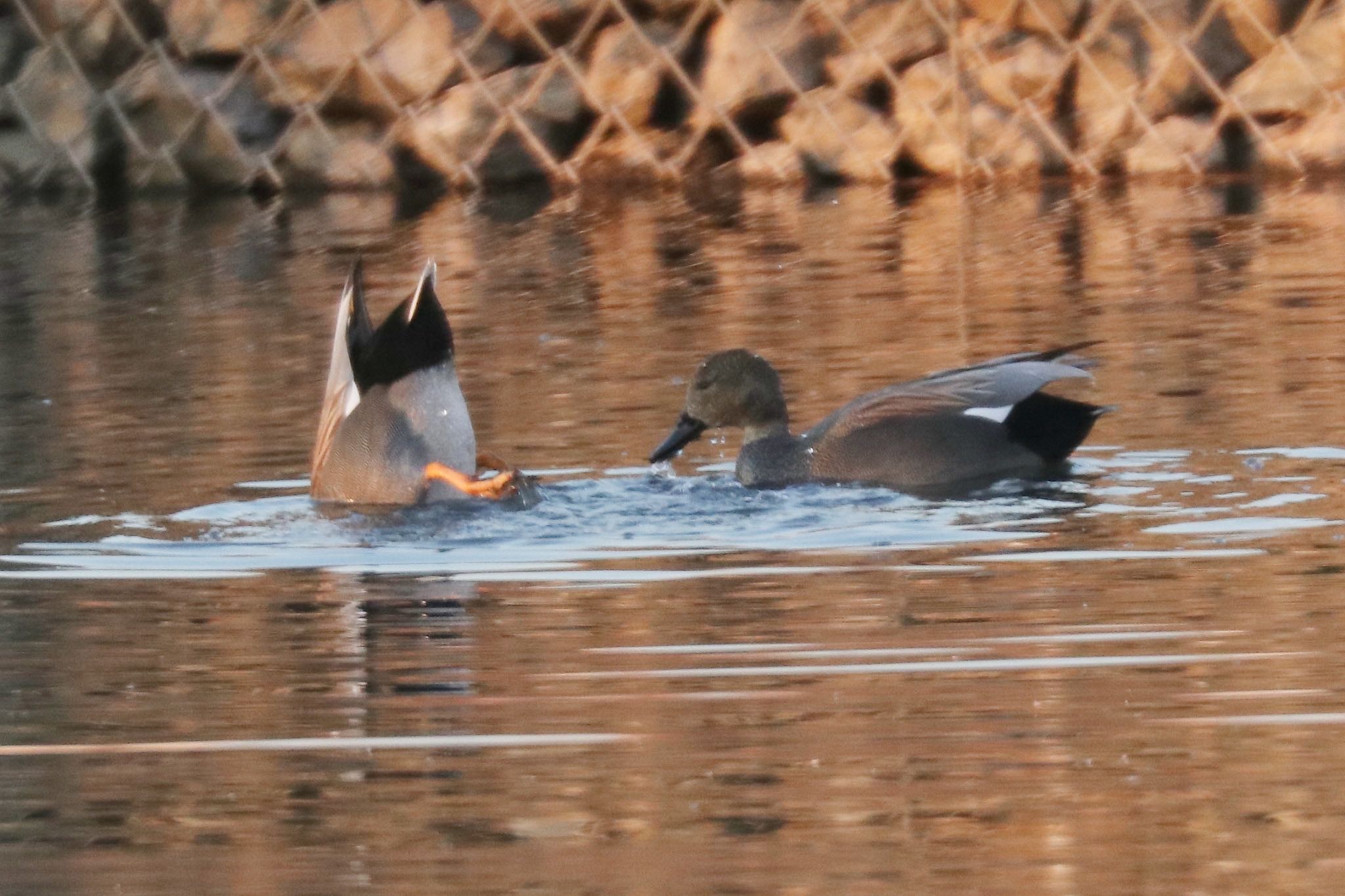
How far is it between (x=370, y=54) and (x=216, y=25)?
2.99 ft

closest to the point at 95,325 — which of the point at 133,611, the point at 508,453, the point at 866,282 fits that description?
the point at 866,282

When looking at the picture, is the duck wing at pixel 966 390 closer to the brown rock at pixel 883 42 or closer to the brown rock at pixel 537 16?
the brown rock at pixel 883 42

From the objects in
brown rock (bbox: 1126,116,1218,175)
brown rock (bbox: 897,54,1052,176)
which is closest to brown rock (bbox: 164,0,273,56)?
brown rock (bbox: 897,54,1052,176)

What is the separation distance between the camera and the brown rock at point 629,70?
1516 cm

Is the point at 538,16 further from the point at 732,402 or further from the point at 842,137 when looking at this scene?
the point at 732,402

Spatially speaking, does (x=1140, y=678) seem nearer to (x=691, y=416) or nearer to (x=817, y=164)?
(x=691, y=416)

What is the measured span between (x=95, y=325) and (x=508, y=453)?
3.23 metres

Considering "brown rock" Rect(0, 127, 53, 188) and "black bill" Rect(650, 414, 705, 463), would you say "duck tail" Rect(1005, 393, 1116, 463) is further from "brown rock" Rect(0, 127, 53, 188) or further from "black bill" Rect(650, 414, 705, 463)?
"brown rock" Rect(0, 127, 53, 188)

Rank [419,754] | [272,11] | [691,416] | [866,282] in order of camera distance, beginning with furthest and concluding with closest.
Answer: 1. [272,11]
2. [866,282]
3. [691,416]
4. [419,754]

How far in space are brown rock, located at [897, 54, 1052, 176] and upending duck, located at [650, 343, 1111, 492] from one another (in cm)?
787

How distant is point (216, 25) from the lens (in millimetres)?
15906

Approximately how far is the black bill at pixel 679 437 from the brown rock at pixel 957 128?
25.1ft

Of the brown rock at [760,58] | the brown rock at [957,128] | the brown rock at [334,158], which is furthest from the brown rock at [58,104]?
the brown rock at [957,128]

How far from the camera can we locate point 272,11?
1595cm
